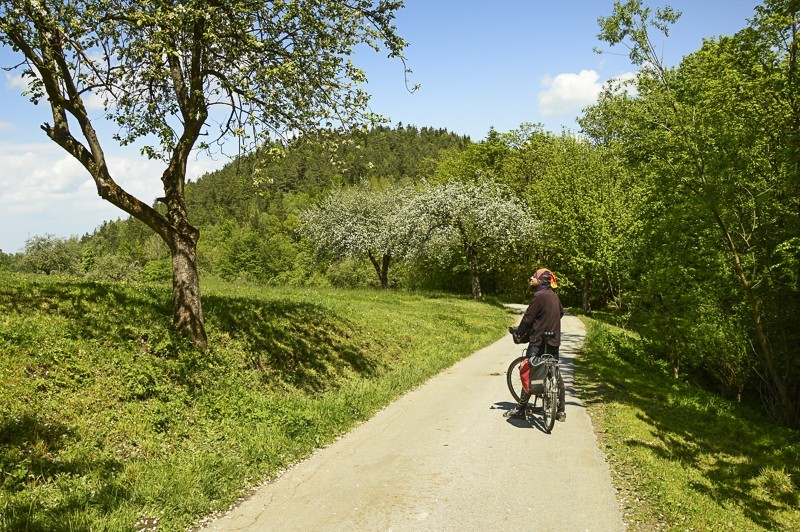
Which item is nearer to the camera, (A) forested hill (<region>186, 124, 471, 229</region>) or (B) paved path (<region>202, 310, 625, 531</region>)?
(B) paved path (<region>202, 310, 625, 531</region>)

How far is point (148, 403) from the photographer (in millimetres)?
7445

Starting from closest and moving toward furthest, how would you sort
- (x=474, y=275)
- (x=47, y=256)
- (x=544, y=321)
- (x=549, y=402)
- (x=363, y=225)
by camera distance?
(x=549, y=402), (x=544, y=321), (x=474, y=275), (x=363, y=225), (x=47, y=256)

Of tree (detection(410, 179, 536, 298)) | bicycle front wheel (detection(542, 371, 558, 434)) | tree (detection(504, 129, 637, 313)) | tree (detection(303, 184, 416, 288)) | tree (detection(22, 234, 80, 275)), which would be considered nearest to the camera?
bicycle front wheel (detection(542, 371, 558, 434))

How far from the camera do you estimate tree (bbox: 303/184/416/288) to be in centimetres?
4091

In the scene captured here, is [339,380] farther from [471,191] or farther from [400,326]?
[471,191]

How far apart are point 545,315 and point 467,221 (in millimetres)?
30000

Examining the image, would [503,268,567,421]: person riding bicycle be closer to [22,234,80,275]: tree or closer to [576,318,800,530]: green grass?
[576,318,800,530]: green grass

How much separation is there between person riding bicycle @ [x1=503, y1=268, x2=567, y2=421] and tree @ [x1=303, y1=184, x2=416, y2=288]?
30.6 m

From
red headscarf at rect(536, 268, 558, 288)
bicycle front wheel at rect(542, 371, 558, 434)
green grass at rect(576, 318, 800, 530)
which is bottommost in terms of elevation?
green grass at rect(576, 318, 800, 530)

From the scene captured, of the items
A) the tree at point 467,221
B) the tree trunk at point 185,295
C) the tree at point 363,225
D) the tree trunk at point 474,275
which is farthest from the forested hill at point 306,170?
the tree trunk at point 474,275

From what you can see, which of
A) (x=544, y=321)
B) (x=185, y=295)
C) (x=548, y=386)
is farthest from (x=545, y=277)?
(x=185, y=295)

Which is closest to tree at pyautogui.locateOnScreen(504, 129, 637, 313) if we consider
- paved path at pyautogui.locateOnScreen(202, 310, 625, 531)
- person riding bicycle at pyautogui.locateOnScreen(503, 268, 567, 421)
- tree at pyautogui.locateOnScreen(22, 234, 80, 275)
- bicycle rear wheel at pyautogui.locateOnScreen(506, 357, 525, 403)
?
bicycle rear wheel at pyautogui.locateOnScreen(506, 357, 525, 403)

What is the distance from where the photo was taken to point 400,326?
720 inches

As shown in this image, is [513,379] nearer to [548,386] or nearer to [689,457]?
[548,386]
